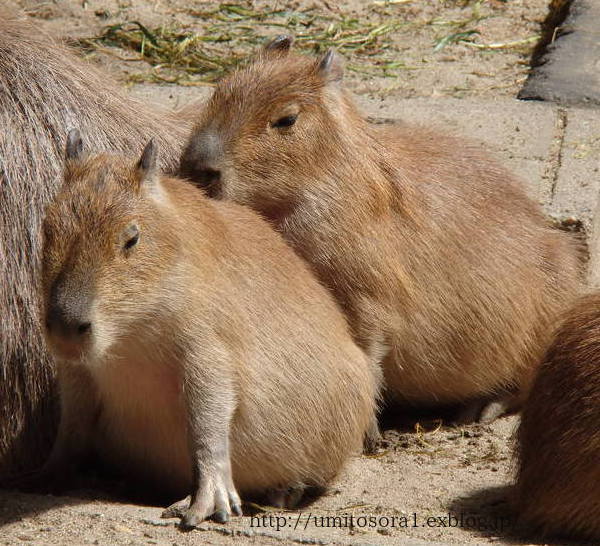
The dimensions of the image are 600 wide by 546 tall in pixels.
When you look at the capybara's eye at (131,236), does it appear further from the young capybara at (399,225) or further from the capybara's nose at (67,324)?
the young capybara at (399,225)

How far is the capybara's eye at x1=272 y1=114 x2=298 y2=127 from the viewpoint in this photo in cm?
449

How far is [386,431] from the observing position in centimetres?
501

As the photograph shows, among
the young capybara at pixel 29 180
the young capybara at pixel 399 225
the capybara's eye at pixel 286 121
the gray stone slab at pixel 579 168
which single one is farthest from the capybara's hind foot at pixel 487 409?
the young capybara at pixel 29 180

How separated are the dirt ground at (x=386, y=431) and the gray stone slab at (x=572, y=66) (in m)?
0.18

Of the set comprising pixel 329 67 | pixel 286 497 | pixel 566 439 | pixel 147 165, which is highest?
pixel 329 67

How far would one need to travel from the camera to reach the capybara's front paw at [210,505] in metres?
3.71

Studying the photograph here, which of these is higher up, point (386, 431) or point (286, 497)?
point (386, 431)

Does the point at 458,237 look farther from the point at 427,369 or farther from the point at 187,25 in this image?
the point at 187,25

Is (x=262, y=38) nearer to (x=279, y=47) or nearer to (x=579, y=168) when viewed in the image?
(x=579, y=168)

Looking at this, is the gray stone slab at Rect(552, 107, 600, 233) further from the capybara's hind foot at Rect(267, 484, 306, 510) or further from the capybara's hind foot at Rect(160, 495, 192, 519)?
the capybara's hind foot at Rect(160, 495, 192, 519)

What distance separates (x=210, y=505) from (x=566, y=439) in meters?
1.09

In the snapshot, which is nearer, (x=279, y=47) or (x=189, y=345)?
(x=189, y=345)

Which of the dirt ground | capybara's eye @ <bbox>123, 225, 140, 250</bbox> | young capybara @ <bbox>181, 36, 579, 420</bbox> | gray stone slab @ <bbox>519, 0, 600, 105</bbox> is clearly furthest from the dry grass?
capybara's eye @ <bbox>123, 225, 140, 250</bbox>

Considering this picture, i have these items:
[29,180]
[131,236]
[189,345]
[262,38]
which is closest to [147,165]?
[131,236]
